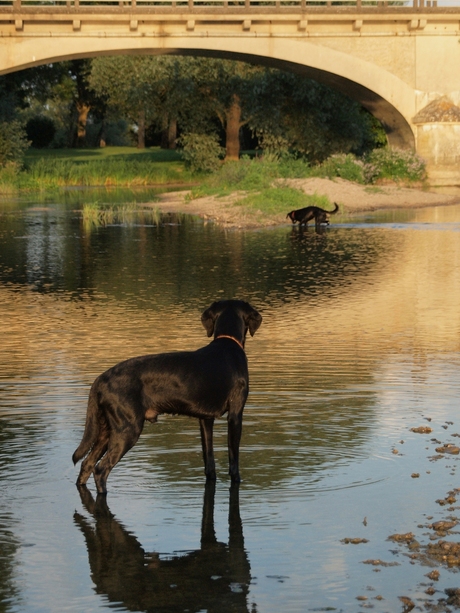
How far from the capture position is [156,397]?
7141 millimetres

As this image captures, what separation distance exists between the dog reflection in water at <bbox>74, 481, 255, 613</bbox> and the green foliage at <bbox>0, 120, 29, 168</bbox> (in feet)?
153

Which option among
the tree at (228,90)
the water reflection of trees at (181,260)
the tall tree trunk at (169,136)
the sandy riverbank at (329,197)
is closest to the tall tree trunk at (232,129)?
the tree at (228,90)

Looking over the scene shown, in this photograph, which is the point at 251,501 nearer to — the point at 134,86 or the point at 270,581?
the point at 270,581

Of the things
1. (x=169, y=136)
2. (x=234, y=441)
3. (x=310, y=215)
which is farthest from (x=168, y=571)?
(x=169, y=136)

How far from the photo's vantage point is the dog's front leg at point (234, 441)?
7.39 m

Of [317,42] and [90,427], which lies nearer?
[90,427]

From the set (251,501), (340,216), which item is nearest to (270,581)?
(251,501)

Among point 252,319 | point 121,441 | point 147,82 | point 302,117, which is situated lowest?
point 121,441

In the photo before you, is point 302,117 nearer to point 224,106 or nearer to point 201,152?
point 224,106

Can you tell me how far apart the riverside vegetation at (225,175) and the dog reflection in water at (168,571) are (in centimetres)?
2493

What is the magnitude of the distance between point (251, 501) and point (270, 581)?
141cm

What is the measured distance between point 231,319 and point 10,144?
46343 millimetres

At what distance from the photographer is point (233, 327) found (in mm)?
7793

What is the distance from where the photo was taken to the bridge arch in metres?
46.4
